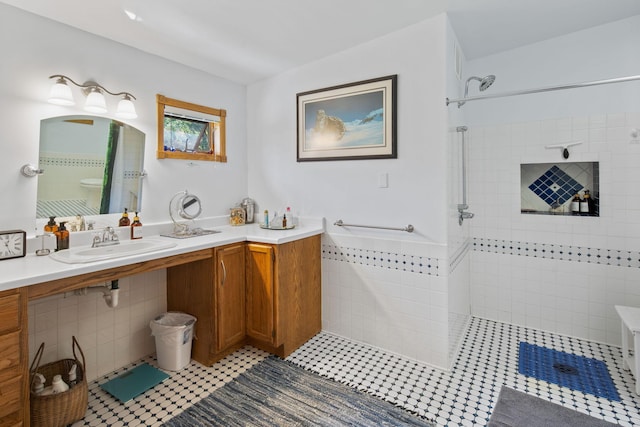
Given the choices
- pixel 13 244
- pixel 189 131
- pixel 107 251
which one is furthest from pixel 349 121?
pixel 13 244

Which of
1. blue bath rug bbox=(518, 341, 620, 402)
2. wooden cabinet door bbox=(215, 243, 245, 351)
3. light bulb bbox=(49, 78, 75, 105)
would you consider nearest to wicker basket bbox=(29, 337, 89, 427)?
wooden cabinet door bbox=(215, 243, 245, 351)

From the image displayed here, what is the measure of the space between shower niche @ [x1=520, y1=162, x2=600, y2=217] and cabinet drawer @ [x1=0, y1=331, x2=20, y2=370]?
3532 millimetres

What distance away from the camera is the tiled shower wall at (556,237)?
251cm

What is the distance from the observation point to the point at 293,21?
7.36 feet

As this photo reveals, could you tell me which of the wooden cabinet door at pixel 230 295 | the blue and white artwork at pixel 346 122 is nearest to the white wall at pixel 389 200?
the blue and white artwork at pixel 346 122

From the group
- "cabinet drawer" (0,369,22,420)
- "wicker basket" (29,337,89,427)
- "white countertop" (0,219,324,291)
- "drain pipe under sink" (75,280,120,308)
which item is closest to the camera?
"cabinet drawer" (0,369,22,420)

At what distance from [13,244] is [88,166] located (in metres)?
0.65

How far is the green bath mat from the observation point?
6.73ft

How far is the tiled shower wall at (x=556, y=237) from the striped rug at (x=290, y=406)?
5.82ft

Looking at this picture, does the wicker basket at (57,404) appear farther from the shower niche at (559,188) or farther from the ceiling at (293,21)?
the shower niche at (559,188)

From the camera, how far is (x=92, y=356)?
2227 millimetres

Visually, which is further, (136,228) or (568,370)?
(136,228)

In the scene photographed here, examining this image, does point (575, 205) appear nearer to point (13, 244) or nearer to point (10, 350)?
point (10, 350)

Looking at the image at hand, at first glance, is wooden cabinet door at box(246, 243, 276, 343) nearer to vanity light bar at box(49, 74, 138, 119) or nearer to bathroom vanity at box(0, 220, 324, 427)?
bathroom vanity at box(0, 220, 324, 427)
